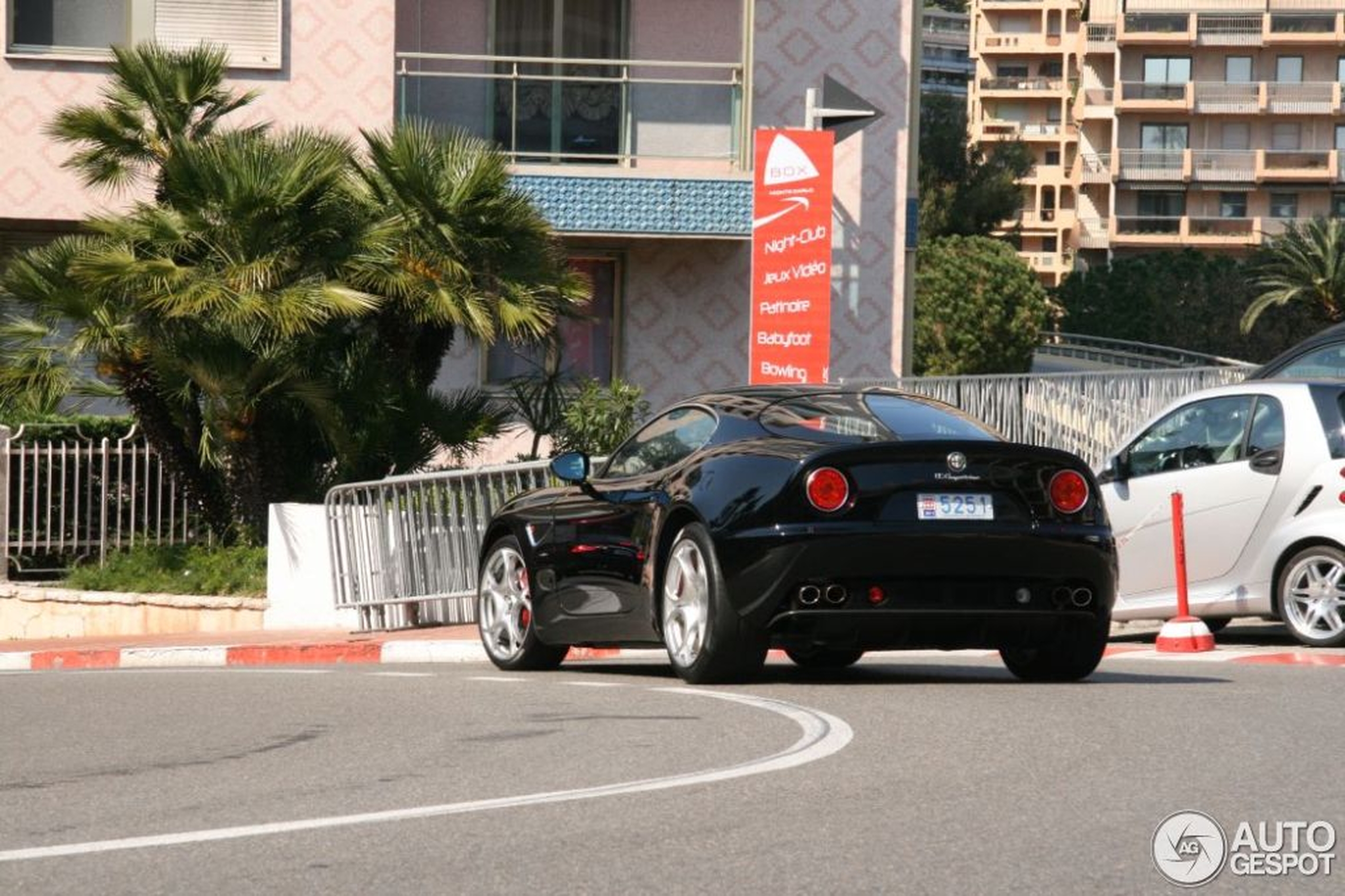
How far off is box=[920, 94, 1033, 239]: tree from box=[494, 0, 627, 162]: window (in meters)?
53.4

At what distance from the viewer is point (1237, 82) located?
10306 centimetres

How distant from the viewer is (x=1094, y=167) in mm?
107938

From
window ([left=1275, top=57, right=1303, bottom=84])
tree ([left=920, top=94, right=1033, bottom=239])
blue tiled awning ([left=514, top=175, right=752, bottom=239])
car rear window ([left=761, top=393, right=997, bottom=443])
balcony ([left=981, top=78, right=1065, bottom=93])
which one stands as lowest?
car rear window ([left=761, top=393, right=997, bottom=443])

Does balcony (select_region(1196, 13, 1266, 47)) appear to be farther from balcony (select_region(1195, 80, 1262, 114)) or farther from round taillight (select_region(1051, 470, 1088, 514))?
round taillight (select_region(1051, 470, 1088, 514))

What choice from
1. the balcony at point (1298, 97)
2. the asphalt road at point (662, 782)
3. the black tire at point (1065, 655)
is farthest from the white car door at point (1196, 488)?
the balcony at point (1298, 97)

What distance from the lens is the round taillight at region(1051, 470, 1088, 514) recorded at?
10430 mm

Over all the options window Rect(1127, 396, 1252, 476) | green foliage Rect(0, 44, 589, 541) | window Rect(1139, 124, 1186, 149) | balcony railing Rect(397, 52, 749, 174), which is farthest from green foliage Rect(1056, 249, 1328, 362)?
window Rect(1127, 396, 1252, 476)

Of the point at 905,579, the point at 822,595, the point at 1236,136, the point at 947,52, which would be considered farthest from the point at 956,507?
the point at 947,52

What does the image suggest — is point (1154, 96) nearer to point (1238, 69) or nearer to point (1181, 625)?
point (1238, 69)

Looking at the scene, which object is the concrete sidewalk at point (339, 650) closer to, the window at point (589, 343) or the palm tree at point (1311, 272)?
the window at point (589, 343)

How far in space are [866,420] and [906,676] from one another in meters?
1.58

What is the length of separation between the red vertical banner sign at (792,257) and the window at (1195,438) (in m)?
7.99

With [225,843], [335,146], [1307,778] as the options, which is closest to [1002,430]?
[335,146]

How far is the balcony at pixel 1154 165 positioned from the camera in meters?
104
